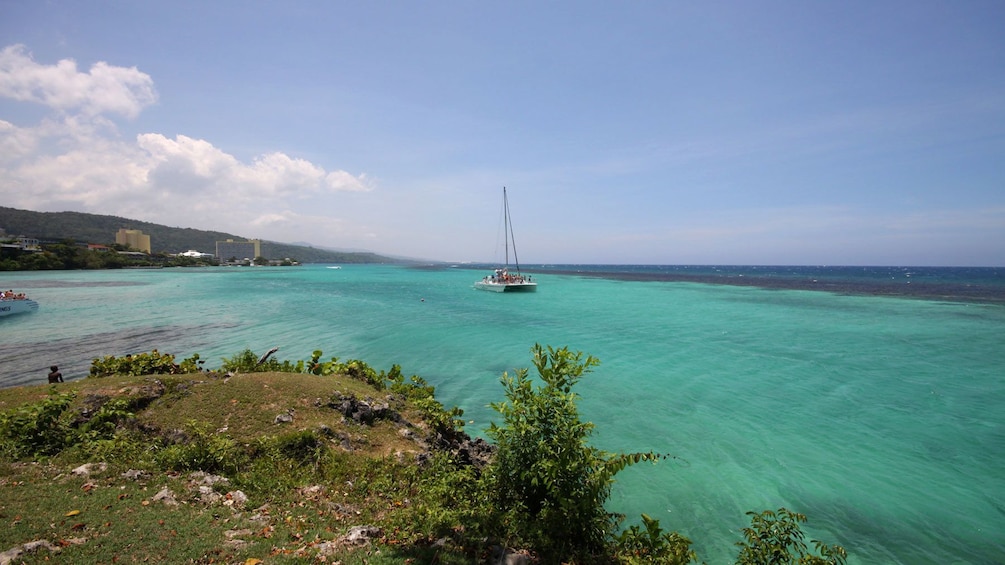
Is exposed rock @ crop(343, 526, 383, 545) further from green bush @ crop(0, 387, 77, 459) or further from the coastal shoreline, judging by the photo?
the coastal shoreline

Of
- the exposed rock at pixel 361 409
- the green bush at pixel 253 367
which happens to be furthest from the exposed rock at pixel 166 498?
the green bush at pixel 253 367

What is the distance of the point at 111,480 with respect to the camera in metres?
6.09

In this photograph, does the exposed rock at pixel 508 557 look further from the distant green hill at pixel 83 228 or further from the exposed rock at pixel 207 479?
the distant green hill at pixel 83 228

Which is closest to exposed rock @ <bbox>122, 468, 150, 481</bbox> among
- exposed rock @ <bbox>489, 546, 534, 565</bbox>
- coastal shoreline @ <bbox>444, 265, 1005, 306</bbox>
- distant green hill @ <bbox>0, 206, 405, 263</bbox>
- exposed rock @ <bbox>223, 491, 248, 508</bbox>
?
exposed rock @ <bbox>223, 491, 248, 508</bbox>

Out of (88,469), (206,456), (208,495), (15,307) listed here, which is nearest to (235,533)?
(208,495)

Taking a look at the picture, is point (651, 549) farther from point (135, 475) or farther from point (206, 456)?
point (135, 475)

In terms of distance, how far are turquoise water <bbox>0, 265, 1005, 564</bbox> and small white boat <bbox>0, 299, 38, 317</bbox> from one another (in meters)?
1.95

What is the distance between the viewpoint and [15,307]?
97.0 ft

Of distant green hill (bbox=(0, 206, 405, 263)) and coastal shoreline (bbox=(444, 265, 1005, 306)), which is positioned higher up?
distant green hill (bbox=(0, 206, 405, 263))

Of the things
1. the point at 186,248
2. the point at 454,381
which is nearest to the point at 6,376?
the point at 454,381

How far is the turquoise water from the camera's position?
335 inches

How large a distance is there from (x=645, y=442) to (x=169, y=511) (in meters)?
10.4

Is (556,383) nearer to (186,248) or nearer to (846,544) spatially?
(846,544)

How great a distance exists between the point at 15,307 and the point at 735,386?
46.9m
